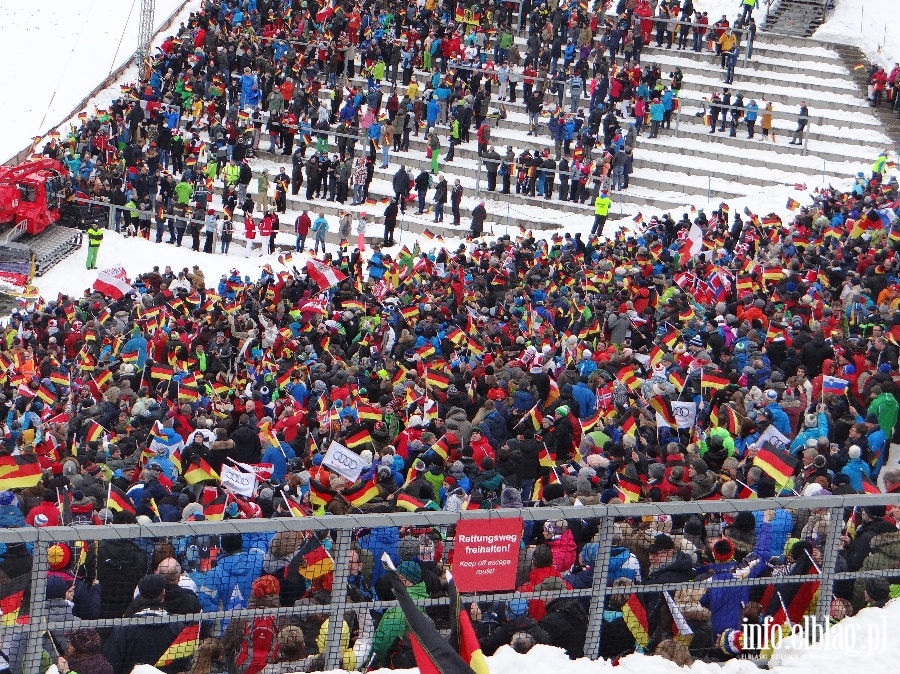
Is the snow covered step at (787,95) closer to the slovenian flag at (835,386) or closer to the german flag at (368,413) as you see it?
the slovenian flag at (835,386)

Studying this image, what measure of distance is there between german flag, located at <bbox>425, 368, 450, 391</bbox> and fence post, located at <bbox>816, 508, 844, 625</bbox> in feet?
28.9

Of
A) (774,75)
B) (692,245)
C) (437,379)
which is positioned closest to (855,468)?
(437,379)

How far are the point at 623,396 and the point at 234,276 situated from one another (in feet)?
38.5

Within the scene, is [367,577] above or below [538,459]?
above

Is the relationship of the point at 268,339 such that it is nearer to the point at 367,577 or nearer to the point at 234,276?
the point at 234,276

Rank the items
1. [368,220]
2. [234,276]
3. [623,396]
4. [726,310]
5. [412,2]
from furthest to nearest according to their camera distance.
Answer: [412,2], [368,220], [234,276], [726,310], [623,396]

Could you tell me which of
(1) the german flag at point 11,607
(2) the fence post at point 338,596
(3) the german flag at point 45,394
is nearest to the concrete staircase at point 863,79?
(3) the german flag at point 45,394

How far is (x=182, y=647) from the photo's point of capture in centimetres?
889

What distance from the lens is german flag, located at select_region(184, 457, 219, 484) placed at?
14.9m

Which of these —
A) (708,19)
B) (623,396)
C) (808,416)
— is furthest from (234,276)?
(708,19)

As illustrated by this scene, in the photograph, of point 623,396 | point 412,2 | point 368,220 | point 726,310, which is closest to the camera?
point 623,396

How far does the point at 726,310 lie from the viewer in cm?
2189

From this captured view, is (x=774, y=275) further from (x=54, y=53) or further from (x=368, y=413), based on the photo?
(x=54, y=53)

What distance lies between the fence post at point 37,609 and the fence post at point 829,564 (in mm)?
5080
